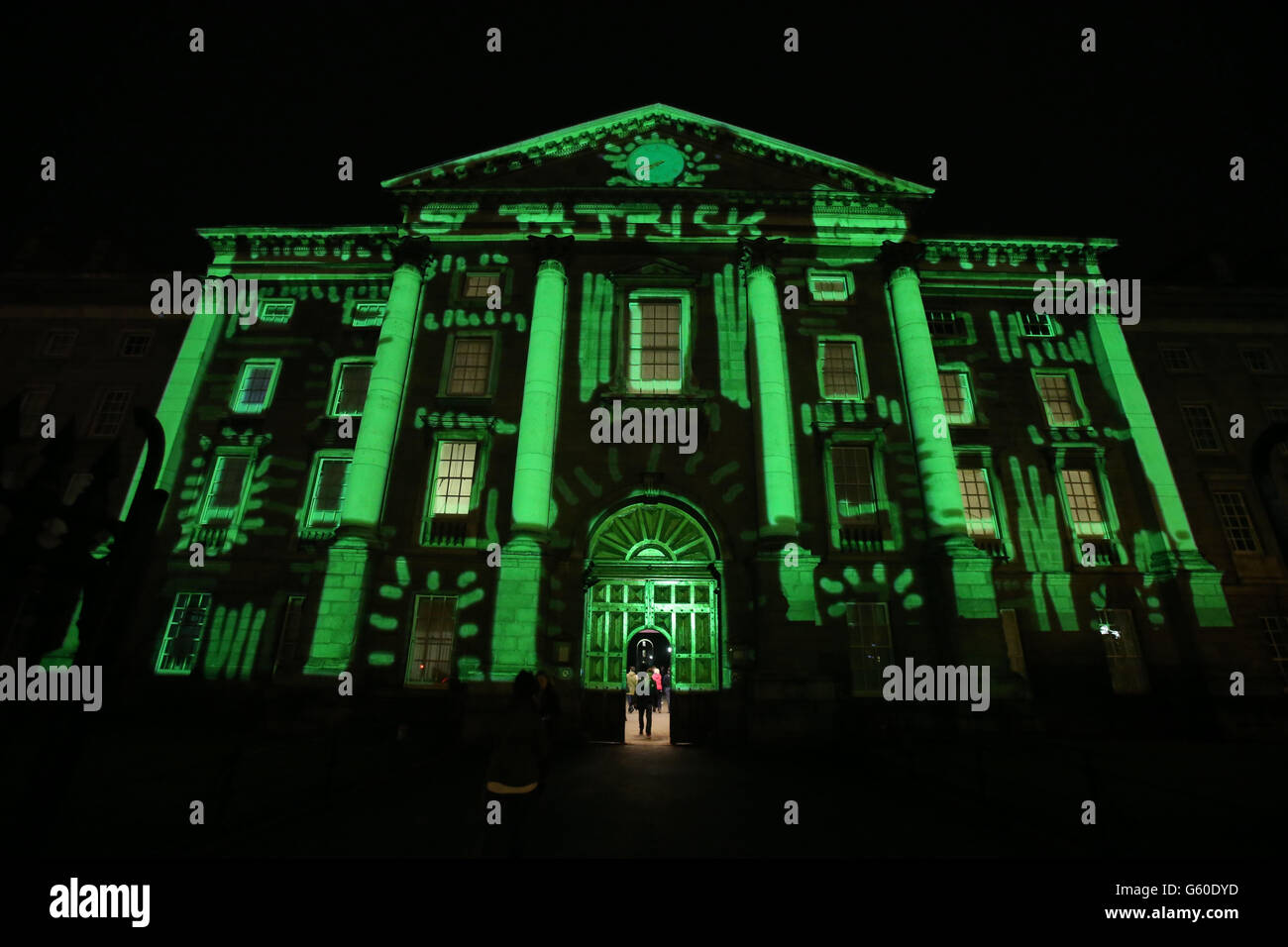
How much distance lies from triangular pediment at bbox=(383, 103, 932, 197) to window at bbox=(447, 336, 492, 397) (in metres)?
5.70

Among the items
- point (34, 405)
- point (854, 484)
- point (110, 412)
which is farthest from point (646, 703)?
point (34, 405)

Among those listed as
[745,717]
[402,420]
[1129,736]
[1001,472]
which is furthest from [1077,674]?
[402,420]

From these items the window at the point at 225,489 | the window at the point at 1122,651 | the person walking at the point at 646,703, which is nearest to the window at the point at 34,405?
the window at the point at 225,489

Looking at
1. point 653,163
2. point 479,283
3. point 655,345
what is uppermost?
point 653,163

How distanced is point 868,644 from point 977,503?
6.30 m

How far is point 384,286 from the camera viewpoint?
22172mm

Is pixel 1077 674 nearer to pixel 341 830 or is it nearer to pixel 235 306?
pixel 341 830

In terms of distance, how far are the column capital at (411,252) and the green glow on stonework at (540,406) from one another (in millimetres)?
4002

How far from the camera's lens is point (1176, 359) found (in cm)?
2330

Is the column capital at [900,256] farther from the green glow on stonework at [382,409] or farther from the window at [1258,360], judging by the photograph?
the green glow on stonework at [382,409]

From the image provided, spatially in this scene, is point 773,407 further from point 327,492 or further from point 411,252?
point 327,492

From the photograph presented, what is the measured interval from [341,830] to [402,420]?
13.0m

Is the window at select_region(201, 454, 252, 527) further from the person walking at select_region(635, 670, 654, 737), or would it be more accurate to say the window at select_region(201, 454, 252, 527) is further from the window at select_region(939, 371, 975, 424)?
the window at select_region(939, 371, 975, 424)

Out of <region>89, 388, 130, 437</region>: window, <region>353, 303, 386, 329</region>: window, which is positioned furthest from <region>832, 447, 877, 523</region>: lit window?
<region>89, 388, 130, 437</region>: window
